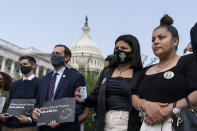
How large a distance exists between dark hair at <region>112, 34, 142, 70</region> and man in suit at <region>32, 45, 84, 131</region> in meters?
0.98

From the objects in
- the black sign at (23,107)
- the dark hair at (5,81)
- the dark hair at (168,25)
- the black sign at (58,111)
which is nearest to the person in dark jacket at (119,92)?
the black sign at (58,111)

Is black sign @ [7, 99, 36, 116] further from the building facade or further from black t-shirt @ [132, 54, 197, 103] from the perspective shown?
the building facade

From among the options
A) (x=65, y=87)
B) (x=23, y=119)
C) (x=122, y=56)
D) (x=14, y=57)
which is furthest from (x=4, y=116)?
(x=14, y=57)

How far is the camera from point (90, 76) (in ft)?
35.5

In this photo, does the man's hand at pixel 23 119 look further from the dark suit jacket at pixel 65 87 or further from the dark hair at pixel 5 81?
the dark hair at pixel 5 81

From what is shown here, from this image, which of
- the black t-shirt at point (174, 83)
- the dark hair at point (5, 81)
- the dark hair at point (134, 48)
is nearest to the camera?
the black t-shirt at point (174, 83)

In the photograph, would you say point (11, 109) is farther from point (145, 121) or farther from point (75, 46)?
point (75, 46)

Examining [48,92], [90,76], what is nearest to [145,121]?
[48,92]

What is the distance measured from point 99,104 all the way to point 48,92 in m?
1.02

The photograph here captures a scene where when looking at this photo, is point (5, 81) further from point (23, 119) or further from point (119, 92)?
point (119, 92)

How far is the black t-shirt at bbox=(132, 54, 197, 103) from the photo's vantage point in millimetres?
2398

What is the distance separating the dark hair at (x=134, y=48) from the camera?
338 cm

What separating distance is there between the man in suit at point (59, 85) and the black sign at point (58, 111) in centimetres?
11

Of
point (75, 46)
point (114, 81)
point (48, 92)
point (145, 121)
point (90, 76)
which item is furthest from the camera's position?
point (75, 46)
